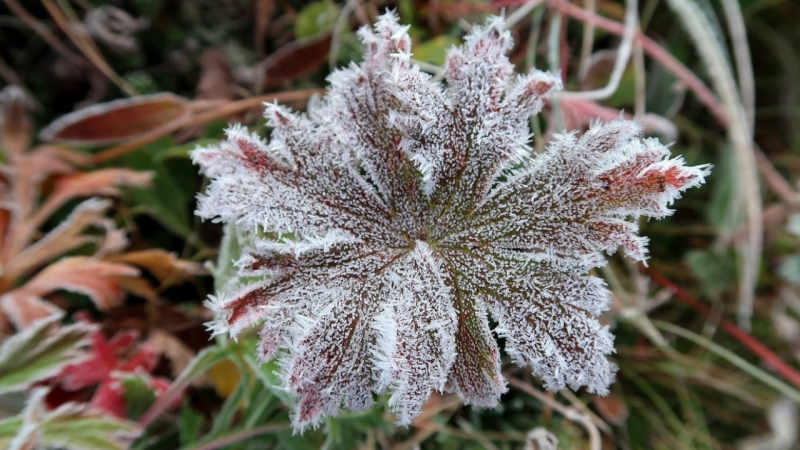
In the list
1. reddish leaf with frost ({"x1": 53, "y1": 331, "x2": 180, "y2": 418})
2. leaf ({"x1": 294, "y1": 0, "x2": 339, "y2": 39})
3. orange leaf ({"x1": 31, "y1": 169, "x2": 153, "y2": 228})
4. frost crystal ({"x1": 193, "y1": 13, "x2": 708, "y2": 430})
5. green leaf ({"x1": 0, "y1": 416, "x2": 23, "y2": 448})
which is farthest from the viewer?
leaf ({"x1": 294, "y1": 0, "x2": 339, "y2": 39})

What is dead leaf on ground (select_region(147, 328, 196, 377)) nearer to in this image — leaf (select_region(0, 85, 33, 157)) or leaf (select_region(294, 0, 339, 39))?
leaf (select_region(0, 85, 33, 157))

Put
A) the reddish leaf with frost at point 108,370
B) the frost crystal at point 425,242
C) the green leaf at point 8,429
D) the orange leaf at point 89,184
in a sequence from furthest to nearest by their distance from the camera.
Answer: the orange leaf at point 89,184
the reddish leaf with frost at point 108,370
the green leaf at point 8,429
the frost crystal at point 425,242

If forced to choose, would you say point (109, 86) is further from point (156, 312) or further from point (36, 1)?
point (156, 312)

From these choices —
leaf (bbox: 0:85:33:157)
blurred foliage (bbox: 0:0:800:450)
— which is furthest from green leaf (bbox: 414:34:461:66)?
leaf (bbox: 0:85:33:157)

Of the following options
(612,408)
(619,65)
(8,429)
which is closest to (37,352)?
(8,429)

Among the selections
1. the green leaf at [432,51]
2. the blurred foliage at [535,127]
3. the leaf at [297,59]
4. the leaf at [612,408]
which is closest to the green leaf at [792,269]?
the blurred foliage at [535,127]

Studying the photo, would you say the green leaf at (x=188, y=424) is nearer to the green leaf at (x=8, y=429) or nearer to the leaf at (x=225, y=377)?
the leaf at (x=225, y=377)
